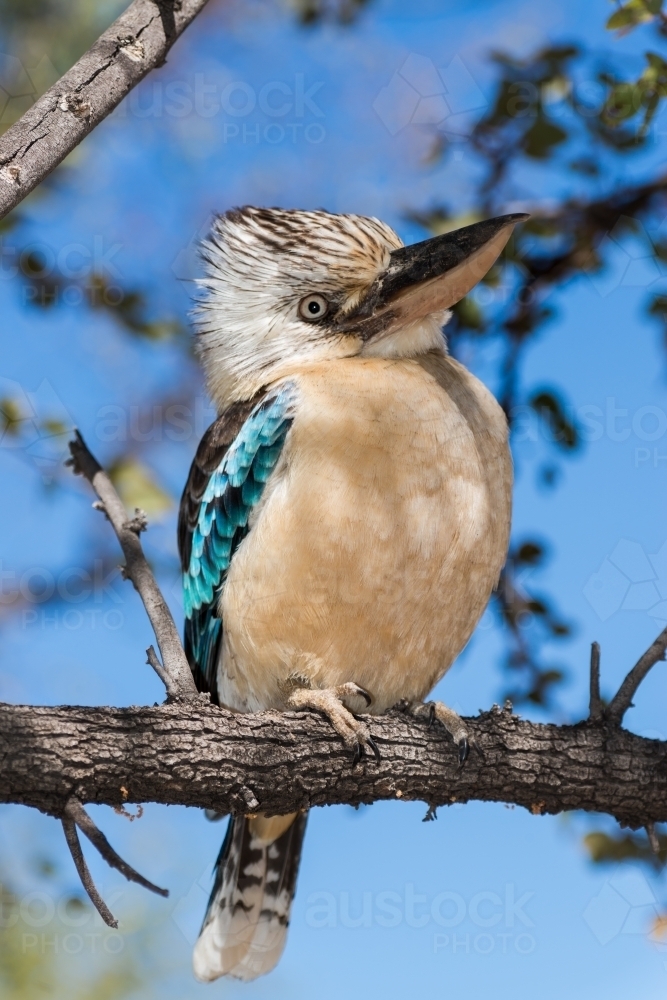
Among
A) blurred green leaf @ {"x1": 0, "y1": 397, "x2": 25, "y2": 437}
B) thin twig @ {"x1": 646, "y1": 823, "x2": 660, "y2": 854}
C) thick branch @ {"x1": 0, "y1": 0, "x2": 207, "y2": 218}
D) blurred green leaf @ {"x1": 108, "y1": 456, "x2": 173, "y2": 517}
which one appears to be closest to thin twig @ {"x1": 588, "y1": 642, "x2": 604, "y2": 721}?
thin twig @ {"x1": 646, "y1": 823, "x2": 660, "y2": 854}

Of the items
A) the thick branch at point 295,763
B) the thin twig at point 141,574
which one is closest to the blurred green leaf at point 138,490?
the thin twig at point 141,574

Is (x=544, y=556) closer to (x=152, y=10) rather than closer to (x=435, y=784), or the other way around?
(x=435, y=784)

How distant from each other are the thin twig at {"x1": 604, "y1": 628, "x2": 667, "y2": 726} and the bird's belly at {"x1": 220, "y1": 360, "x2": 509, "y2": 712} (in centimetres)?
59

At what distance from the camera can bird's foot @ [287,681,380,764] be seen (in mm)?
3285

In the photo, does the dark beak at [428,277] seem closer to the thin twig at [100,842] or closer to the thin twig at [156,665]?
the thin twig at [156,665]

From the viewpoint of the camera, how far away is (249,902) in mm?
4328

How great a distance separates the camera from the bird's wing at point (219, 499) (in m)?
3.72

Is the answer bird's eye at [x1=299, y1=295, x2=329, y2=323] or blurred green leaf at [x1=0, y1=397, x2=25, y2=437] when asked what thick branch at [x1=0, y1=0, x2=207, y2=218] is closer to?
bird's eye at [x1=299, y1=295, x2=329, y2=323]

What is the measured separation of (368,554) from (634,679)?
3.07 feet

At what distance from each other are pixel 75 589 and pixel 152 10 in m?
2.77

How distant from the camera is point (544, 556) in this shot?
428 cm

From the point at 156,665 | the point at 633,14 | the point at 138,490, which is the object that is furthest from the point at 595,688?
the point at 633,14

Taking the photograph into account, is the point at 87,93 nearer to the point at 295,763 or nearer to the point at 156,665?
the point at 156,665

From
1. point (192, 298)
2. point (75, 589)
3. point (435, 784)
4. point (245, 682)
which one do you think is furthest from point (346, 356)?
point (75, 589)
